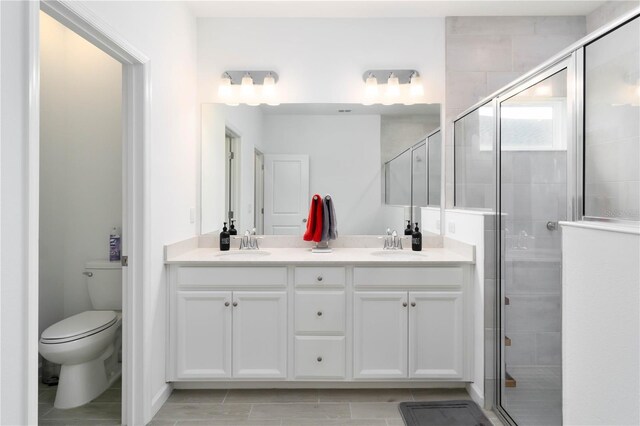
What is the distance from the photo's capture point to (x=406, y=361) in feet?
8.05

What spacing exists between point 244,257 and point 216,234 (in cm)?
49

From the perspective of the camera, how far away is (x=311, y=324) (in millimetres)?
2455

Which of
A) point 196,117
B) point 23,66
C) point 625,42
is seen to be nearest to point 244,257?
point 196,117

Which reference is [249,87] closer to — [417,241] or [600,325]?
[417,241]

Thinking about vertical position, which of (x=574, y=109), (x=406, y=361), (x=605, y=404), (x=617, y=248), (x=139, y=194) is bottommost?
(x=406, y=361)

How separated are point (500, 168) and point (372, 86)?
1203 mm

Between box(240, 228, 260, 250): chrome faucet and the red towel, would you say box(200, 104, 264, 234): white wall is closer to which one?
box(240, 228, 260, 250): chrome faucet

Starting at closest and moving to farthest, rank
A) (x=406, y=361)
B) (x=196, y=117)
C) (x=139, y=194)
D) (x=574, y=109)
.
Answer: (x=574, y=109) < (x=139, y=194) < (x=406, y=361) < (x=196, y=117)

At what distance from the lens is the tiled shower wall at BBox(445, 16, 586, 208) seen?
2.97 meters

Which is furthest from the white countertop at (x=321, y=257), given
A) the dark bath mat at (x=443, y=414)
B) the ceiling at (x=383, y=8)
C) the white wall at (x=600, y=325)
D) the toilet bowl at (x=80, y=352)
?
the ceiling at (x=383, y=8)

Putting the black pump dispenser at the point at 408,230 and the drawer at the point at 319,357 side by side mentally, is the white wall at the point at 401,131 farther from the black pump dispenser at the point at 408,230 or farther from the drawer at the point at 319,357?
the drawer at the point at 319,357

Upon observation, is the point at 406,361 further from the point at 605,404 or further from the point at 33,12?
the point at 33,12

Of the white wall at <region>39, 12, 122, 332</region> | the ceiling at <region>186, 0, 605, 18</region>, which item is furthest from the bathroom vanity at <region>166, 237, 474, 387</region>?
the ceiling at <region>186, 0, 605, 18</region>

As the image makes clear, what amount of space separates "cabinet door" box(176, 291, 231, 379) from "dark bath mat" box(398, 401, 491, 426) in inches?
42.6
